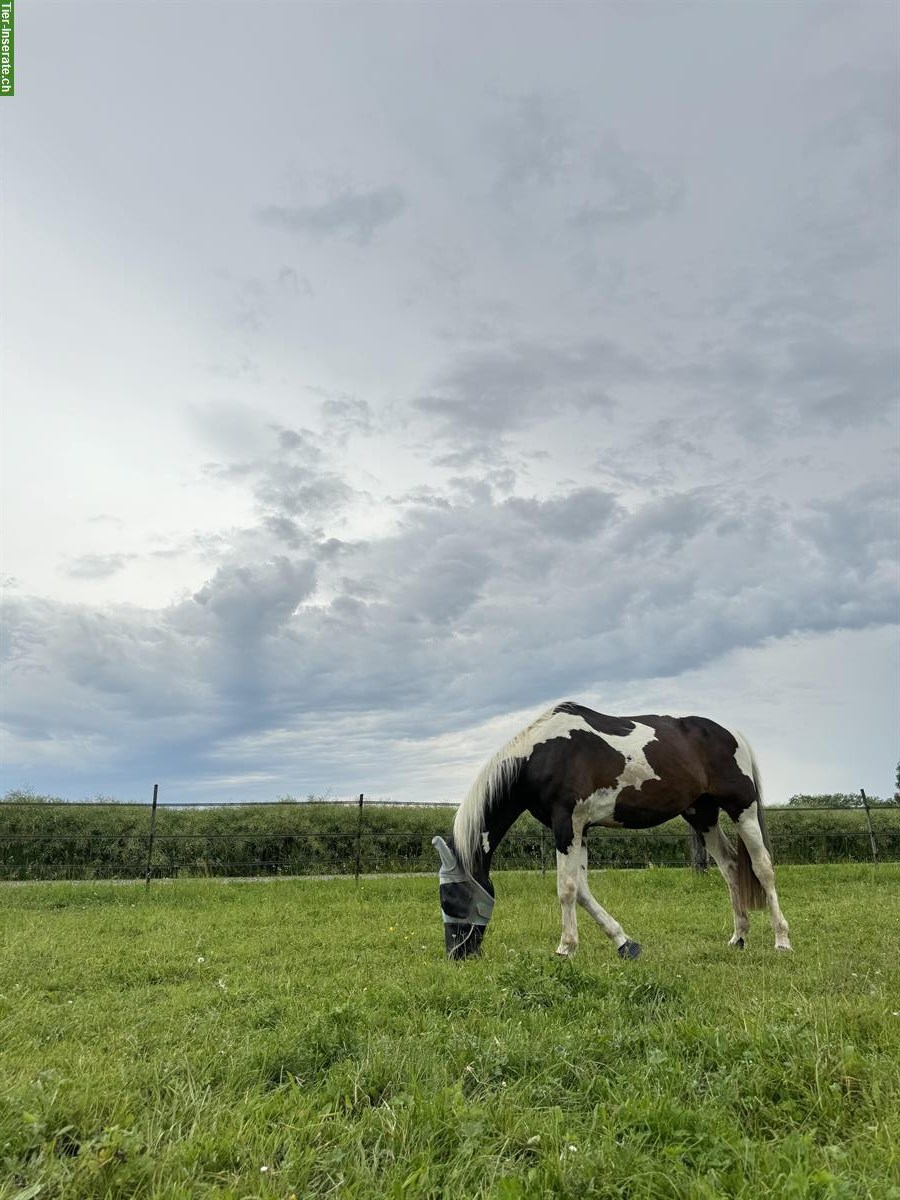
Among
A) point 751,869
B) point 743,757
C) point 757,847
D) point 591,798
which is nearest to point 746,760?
point 743,757

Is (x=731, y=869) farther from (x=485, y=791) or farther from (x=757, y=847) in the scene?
(x=485, y=791)

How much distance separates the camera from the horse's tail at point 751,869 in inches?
323

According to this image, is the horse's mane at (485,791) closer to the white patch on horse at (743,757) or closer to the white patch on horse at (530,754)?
the white patch on horse at (530,754)

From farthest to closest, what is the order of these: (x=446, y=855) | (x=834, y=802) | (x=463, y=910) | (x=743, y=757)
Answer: (x=834, y=802)
(x=743, y=757)
(x=446, y=855)
(x=463, y=910)

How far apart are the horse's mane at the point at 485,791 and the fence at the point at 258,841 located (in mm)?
8300

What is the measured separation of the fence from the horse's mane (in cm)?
830

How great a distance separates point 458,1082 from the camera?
306 centimetres

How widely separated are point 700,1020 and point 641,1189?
1.75m

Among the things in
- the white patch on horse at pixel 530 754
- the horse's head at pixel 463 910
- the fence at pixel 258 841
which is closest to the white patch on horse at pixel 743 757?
the white patch on horse at pixel 530 754

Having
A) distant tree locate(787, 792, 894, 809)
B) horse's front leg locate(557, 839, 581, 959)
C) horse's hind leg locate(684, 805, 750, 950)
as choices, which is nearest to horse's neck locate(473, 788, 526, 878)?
horse's front leg locate(557, 839, 581, 959)

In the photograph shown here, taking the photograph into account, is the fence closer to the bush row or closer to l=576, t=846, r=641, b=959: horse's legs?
the bush row

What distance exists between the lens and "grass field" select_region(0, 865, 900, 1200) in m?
2.51

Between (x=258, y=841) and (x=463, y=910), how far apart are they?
10.9m

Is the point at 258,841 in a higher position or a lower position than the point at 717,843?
lower
